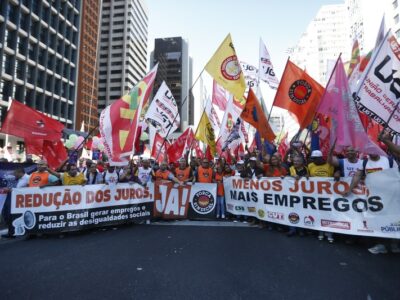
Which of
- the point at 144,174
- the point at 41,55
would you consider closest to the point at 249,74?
the point at 144,174

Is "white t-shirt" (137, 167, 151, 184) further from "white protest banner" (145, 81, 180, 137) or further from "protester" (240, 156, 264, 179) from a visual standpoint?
"protester" (240, 156, 264, 179)

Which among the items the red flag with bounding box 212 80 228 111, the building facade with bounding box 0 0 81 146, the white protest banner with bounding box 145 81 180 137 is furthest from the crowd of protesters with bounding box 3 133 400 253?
the building facade with bounding box 0 0 81 146

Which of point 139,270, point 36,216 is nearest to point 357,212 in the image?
point 139,270

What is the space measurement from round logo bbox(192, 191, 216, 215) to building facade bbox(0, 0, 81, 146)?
114 ft

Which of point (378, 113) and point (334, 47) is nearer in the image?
point (378, 113)

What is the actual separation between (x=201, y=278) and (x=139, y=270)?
0.91 metres

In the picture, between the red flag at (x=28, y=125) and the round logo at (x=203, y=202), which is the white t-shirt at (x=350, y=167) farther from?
the red flag at (x=28, y=125)

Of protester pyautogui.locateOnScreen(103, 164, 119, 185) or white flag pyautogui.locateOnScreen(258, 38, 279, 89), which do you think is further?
white flag pyautogui.locateOnScreen(258, 38, 279, 89)

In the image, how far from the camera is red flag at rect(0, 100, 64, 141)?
778cm

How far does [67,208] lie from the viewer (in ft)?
21.5

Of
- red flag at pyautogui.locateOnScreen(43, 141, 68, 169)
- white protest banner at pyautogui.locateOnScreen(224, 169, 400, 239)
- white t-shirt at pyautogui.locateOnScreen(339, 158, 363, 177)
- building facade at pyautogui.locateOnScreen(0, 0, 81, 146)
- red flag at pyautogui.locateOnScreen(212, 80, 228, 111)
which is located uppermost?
building facade at pyautogui.locateOnScreen(0, 0, 81, 146)

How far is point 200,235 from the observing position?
635 centimetres

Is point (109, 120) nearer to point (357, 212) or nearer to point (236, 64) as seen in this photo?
point (236, 64)

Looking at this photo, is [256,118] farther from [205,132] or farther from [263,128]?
[205,132]
